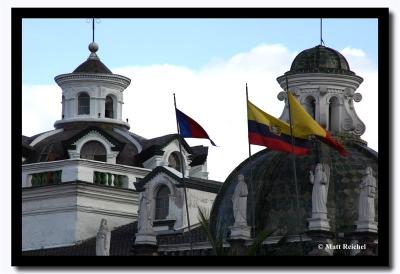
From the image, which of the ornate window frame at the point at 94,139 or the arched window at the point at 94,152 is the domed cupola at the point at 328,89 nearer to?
the ornate window frame at the point at 94,139

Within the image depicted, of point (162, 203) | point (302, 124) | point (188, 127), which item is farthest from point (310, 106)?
point (162, 203)

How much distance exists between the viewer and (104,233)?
60719 millimetres

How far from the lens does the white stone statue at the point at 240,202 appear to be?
57.5 metres

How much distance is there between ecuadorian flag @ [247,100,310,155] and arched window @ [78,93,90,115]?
19.2 meters

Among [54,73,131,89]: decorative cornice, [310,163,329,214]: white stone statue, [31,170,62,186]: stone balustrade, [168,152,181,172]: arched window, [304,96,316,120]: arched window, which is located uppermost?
[54,73,131,89]: decorative cornice

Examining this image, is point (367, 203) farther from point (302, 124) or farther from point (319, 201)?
point (302, 124)

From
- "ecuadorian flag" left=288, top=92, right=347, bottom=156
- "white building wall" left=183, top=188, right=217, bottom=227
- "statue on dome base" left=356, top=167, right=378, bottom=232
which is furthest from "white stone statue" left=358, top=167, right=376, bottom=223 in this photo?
"white building wall" left=183, top=188, right=217, bottom=227

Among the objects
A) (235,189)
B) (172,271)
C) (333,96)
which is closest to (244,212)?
(235,189)

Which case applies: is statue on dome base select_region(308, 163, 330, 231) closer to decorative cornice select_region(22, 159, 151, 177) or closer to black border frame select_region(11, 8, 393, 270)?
black border frame select_region(11, 8, 393, 270)

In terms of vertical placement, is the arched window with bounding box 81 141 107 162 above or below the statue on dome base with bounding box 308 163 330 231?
above

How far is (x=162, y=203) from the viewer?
6944cm

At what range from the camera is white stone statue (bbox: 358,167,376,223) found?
2200 inches

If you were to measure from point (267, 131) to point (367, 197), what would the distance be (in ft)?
11.3

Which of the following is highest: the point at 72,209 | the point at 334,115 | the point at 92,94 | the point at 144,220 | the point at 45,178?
the point at 92,94
